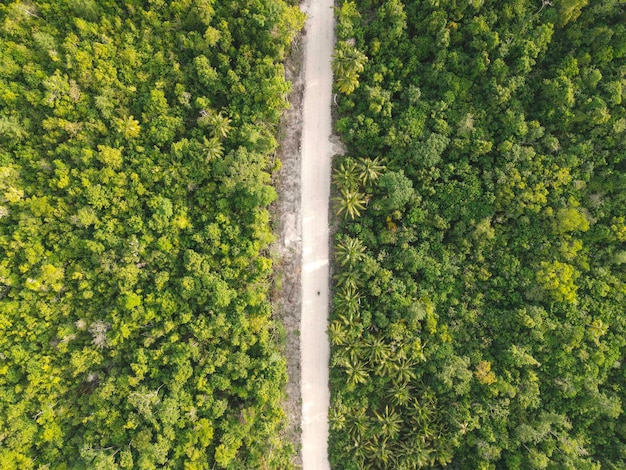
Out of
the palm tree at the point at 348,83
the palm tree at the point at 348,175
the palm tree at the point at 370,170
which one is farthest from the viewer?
the palm tree at the point at 348,175

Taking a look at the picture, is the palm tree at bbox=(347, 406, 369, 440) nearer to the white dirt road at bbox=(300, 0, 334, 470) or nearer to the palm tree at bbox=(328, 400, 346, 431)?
the palm tree at bbox=(328, 400, 346, 431)

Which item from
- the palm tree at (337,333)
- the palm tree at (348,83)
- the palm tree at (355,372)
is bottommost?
the palm tree at (355,372)

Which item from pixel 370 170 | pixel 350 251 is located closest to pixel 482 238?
pixel 370 170

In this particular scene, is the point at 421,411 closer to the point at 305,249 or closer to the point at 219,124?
the point at 305,249

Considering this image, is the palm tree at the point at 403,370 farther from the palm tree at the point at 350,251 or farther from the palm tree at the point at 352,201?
the palm tree at the point at 352,201

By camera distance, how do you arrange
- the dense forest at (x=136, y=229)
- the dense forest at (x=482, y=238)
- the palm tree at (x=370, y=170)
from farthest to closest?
the palm tree at (x=370, y=170) < the dense forest at (x=482, y=238) < the dense forest at (x=136, y=229)

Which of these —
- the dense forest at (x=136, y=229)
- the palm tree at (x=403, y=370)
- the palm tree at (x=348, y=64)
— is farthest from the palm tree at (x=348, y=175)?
the palm tree at (x=403, y=370)
